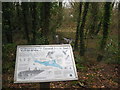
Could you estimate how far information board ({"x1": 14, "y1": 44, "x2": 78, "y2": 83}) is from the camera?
395 cm

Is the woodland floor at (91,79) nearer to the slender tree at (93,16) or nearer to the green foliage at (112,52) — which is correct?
the green foliage at (112,52)

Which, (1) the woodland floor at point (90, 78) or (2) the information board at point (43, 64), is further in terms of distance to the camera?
(1) the woodland floor at point (90, 78)

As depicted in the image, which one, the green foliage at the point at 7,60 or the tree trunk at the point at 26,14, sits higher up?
the tree trunk at the point at 26,14

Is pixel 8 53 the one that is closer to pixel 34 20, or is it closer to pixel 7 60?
pixel 7 60

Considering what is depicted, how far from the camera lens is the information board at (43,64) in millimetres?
3953

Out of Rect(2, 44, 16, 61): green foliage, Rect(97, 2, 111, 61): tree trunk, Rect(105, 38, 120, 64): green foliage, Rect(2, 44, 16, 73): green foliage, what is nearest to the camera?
Rect(2, 44, 16, 73): green foliage

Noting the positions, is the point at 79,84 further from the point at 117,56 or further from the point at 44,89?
the point at 117,56

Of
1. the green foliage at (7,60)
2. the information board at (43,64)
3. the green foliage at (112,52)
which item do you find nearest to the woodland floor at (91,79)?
the green foliage at (7,60)

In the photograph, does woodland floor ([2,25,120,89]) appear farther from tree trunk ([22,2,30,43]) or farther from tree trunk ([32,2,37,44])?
tree trunk ([22,2,30,43])

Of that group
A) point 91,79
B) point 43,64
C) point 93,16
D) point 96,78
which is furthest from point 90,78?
point 93,16

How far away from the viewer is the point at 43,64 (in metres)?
4.16

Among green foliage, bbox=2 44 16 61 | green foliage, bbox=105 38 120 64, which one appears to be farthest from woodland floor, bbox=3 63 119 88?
green foliage, bbox=2 44 16 61

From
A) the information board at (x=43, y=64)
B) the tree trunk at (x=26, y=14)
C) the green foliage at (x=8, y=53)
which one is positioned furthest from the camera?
the tree trunk at (x=26, y=14)

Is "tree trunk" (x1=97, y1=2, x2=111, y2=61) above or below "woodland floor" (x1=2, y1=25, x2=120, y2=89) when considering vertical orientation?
above
